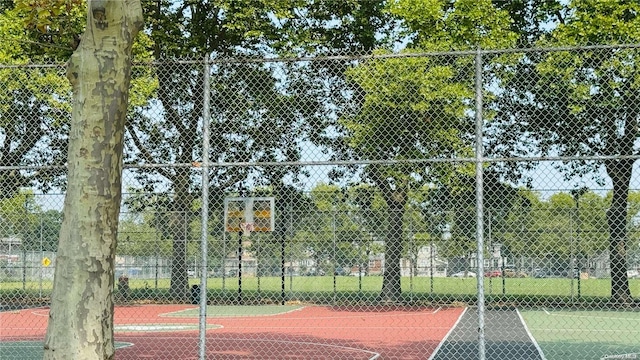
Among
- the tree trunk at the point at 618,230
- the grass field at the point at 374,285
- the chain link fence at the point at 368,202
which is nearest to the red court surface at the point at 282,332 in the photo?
the chain link fence at the point at 368,202

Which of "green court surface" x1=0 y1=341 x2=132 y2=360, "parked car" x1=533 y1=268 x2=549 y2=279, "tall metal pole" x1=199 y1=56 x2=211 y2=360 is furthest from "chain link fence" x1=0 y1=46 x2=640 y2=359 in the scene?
"tall metal pole" x1=199 y1=56 x2=211 y2=360

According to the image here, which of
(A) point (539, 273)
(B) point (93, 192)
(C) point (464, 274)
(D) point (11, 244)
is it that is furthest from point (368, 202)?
(B) point (93, 192)

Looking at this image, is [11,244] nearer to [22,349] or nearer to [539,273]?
[22,349]

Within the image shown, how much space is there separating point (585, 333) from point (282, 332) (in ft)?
21.6

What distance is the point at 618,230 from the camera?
23062 millimetres

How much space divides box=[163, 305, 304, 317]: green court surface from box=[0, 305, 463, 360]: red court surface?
458 millimetres

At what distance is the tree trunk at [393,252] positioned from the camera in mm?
25219

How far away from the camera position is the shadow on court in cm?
1379

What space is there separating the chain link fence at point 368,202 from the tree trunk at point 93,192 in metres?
10.0

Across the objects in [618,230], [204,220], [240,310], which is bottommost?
[240,310]

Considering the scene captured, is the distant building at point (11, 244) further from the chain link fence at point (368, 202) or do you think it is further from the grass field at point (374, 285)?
the grass field at point (374, 285)

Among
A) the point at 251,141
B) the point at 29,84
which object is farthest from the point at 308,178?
the point at 29,84

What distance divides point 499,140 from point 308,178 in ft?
21.2

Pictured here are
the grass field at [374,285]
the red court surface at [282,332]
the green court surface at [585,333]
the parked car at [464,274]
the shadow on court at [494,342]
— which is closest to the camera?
the shadow on court at [494,342]
